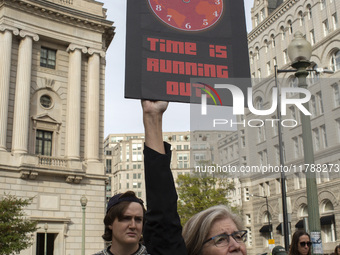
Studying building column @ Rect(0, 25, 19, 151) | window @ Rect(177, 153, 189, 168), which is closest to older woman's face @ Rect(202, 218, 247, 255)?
building column @ Rect(0, 25, 19, 151)

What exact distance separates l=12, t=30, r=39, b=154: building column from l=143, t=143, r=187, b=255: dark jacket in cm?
3232

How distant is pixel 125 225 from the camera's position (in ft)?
12.8

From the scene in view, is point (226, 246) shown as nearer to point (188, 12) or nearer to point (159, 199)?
point (159, 199)

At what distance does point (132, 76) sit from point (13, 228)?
27.2 metres

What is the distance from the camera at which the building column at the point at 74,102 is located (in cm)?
3594

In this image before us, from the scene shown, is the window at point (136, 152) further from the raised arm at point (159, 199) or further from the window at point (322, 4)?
the raised arm at point (159, 199)

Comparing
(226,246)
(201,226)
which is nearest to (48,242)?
(201,226)

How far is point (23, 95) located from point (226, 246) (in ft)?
110

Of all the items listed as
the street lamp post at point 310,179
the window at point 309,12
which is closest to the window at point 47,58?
the window at point 309,12

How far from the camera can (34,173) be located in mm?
32844

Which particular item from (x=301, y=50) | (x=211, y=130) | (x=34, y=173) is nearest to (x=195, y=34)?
(x=211, y=130)

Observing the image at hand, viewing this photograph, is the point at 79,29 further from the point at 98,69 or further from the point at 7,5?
the point at 7,5

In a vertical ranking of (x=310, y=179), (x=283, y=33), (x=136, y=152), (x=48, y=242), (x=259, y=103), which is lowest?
(x=48, y=242)

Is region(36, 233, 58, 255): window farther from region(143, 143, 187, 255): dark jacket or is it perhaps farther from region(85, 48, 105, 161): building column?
region(143, 143, 187, 255): dark jacket
